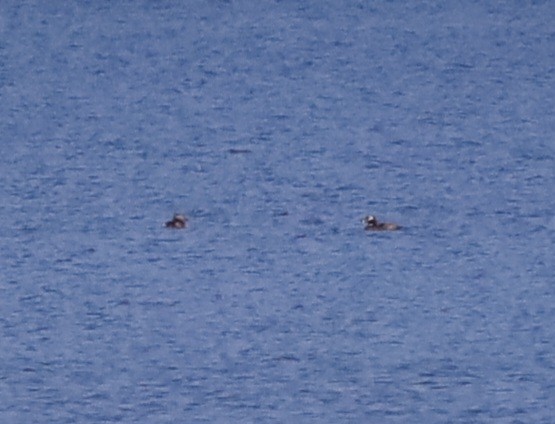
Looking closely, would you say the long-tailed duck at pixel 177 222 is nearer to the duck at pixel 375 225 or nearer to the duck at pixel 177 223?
the duck at pixel 177 223

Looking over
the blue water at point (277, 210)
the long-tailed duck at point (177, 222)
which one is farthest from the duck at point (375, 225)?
the long-tailed duck at point (177, 222)

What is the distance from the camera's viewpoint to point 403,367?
4660 millimetres

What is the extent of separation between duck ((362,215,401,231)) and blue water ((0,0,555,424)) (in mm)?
29

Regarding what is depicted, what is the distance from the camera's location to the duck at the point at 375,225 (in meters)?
5.45

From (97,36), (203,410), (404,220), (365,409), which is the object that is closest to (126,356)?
(203,410)

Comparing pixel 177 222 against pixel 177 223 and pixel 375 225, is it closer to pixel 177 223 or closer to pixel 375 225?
pixel 177 223

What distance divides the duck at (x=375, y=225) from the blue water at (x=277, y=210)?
3 cm

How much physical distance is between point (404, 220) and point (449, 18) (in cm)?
223

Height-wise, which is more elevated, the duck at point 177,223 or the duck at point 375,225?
the duck at point 177,223

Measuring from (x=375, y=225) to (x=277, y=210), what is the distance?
13.1 inches

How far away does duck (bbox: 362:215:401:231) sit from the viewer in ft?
17.9

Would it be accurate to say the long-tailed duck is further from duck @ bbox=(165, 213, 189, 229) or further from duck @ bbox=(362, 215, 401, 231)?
duck @ bbox=(362, 215, 401, 231)

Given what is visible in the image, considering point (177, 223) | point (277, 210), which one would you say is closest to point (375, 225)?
point (277, 210)

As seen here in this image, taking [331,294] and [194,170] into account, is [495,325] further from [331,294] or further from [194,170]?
[194,170]
